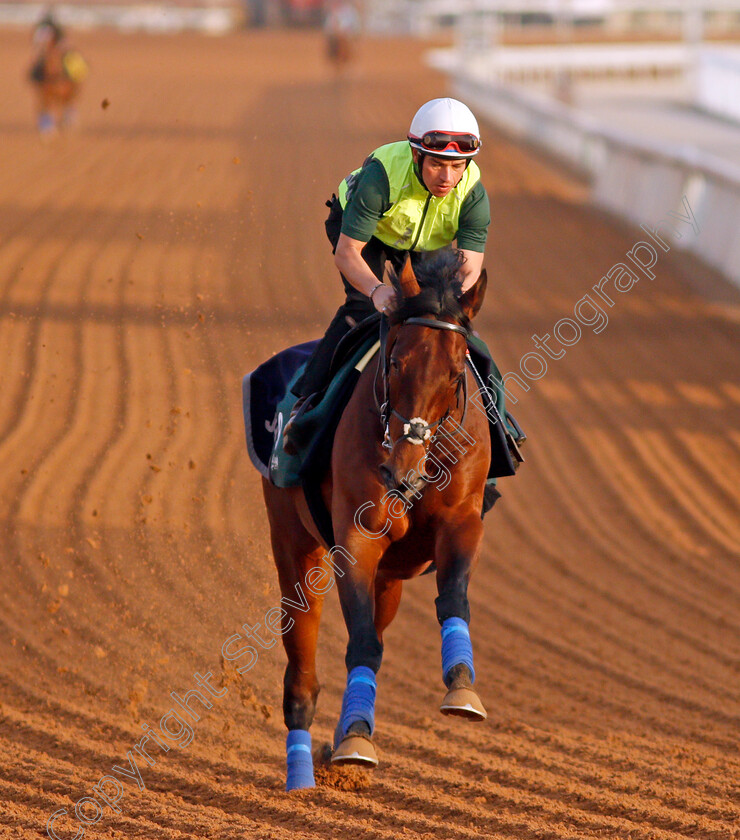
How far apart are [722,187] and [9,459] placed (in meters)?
9.84

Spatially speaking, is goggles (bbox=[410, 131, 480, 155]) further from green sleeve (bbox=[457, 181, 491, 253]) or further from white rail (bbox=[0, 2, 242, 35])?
white rail (bbox=[0, 2, 242, 35])

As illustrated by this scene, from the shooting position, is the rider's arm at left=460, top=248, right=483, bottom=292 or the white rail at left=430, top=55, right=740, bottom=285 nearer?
the rider's arm at left=460, top=248, right=483, bottom=292

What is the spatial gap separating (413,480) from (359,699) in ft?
2.78

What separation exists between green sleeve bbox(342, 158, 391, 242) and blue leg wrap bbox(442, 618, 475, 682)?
1.65m

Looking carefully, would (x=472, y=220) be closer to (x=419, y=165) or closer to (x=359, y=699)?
(x=419, y=165)

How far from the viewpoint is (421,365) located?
14.2 ft

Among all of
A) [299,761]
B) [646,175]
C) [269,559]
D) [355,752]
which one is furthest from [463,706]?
[646,175]

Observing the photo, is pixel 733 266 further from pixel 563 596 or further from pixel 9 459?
pixel 9 459

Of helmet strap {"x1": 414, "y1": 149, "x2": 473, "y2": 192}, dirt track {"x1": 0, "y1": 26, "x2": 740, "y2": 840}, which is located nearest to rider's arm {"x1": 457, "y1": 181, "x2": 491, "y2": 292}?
helmet strap {"x1": 414, "y1": 149, "x2": 473, "y2": 192}

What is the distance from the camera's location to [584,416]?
11.1 m

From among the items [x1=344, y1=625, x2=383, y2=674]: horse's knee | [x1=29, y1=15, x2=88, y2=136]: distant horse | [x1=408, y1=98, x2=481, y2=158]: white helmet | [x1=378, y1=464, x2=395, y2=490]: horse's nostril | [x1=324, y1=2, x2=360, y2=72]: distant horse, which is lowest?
[x1=344, y1=625, x2=383, y2=674]: horse's knee

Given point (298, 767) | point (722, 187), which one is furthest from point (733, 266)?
point (298, 767)

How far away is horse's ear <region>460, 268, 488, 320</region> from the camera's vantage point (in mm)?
4539

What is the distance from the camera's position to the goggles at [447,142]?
4711 millimetres
